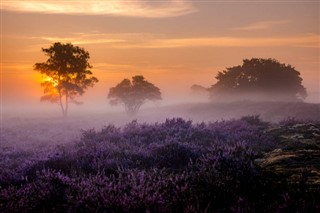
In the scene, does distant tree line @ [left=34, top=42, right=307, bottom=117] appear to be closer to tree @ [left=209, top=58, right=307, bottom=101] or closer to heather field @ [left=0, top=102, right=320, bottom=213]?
tree @ [left=209, top=58, right=307, bottom=101]

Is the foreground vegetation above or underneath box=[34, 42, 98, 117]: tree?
underneath

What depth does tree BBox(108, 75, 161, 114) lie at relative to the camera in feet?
171

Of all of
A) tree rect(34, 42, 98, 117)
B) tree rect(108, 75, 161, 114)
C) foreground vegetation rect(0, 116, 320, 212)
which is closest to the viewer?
foreground vegetation rect(0, 116, 320, 212)

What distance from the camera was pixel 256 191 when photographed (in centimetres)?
435

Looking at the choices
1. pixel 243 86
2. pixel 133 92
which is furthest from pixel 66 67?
pixel 243 86

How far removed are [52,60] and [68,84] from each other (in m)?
3.43

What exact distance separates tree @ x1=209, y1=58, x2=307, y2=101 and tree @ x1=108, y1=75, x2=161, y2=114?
34.8 ft

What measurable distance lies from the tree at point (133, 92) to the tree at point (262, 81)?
10619mm

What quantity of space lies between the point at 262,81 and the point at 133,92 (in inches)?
730

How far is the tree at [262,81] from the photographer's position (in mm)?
52656

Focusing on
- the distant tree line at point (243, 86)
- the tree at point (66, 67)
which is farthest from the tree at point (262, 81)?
the tree at point (66, 67)

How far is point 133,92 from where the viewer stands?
5178cm

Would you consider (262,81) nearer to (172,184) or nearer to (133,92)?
(133,92)

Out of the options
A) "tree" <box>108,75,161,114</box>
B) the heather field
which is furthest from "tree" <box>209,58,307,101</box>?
the heather field
